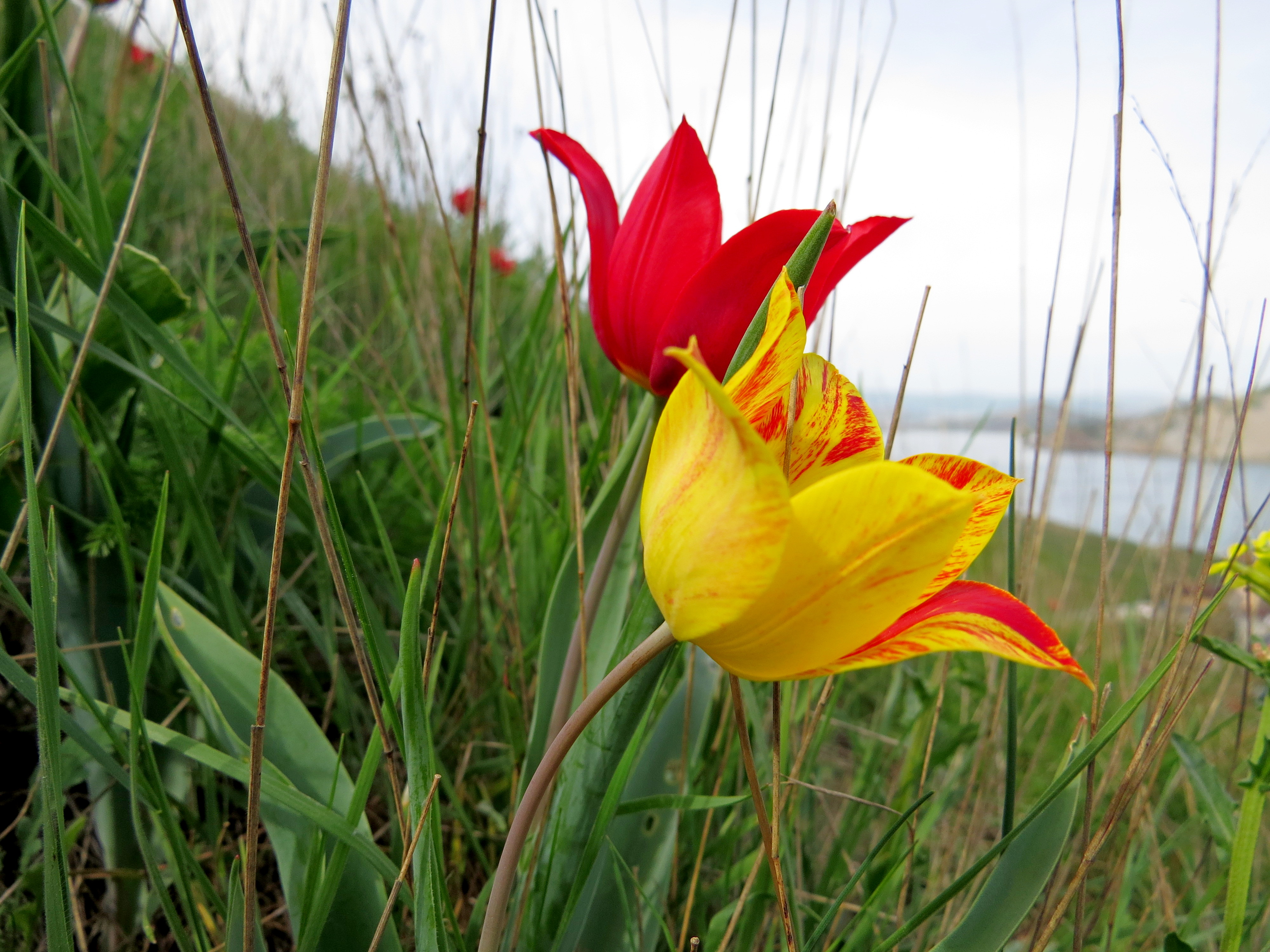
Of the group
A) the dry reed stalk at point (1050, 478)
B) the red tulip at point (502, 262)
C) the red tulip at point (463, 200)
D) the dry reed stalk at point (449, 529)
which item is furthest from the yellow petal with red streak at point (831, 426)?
the red tulip at point (463, 200)

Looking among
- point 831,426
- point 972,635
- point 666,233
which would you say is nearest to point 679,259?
point 666,233

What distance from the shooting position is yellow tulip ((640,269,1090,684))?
264mm

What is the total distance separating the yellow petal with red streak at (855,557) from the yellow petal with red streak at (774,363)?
0.04m

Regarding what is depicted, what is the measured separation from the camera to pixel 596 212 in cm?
49

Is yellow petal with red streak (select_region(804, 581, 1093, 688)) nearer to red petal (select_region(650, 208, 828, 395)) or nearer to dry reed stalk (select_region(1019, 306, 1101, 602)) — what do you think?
red petal (select_region(650, 208, 828, 395))

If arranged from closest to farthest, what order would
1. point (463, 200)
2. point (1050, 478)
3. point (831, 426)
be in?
point (831, 426), point (1050, 478), point (463, 200)

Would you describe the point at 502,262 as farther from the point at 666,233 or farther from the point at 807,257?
the point at 807,257

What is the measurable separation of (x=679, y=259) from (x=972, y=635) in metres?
0.27

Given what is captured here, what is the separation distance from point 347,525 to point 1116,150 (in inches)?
34.0

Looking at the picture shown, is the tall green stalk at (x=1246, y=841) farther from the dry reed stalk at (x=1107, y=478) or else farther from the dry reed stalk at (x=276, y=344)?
the dry reed stalk at (x=276, y=344)

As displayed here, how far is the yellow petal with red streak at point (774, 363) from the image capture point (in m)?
0.30

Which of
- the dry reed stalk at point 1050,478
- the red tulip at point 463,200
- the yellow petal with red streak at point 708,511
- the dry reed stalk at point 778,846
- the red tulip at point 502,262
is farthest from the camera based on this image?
the red tulip at point 463,200

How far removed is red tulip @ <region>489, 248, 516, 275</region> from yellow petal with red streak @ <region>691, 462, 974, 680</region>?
151cm

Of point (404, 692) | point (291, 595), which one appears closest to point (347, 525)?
point (291, 595)
